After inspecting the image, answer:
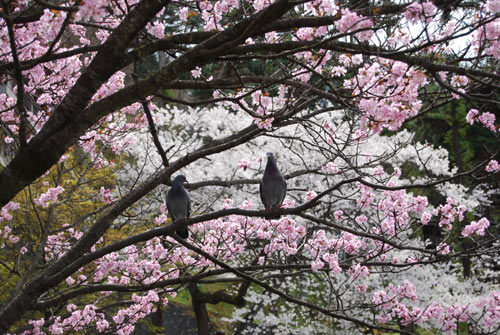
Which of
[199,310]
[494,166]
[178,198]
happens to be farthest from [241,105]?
[199,310]

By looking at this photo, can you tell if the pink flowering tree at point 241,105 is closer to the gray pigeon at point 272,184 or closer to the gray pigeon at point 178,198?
the gray pigeon at point 272,184

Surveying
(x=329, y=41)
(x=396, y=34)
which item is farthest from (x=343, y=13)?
(x=396, y=34)

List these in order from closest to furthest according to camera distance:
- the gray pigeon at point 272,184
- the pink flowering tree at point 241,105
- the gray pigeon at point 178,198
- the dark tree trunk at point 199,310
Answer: the pink flowering tree at point 241,105
the gray pigeon at point 272,184
the gray pigeon at point 178,198
the dark tree trunk at point 199,310

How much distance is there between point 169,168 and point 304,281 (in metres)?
8.53

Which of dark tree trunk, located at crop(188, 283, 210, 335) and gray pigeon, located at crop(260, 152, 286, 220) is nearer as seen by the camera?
gray pigeon, located at crop(260, 152, 286, 220)

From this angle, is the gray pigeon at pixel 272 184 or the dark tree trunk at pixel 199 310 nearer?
the gray pigeon at pixel 272 184

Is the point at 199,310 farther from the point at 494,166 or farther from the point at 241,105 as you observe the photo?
the point at 494,166

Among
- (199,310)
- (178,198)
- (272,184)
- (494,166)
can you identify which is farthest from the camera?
(199,310)

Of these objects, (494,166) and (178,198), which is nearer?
(494,166)

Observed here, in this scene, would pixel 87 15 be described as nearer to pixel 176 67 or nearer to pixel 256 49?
pixel 176 67

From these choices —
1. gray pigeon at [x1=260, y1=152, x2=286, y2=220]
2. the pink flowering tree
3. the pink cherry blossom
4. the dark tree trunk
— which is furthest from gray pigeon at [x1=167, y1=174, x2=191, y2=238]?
the dark tree trunk

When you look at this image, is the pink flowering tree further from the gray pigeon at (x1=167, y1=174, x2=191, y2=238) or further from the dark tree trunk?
the dark tree trunk

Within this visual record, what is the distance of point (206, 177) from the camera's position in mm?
12531

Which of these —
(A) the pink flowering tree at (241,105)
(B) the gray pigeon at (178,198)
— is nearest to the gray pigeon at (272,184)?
(A) the pink flowering tree at (241,105)
